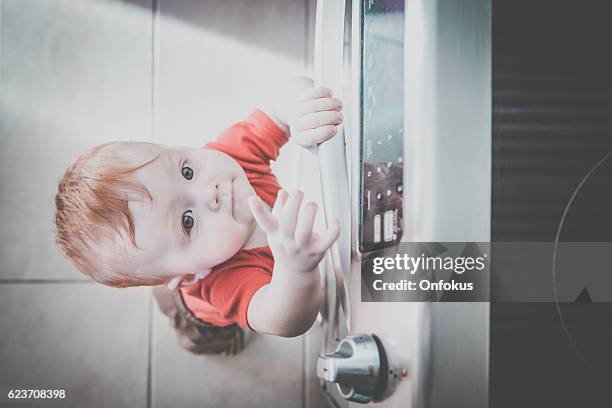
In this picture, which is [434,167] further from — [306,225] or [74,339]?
[74,339]

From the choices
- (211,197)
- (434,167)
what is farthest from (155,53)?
(434,167)

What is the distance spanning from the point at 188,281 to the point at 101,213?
148mm

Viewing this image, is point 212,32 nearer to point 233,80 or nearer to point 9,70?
point 233,80

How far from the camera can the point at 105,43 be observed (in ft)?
2.52

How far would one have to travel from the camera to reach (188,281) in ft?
2.50

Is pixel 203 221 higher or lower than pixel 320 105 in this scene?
lower

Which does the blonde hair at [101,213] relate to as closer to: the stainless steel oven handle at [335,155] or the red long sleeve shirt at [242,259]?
the red long sleeve shirt at [242,259]

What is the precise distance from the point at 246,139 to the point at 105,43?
238 millimetres

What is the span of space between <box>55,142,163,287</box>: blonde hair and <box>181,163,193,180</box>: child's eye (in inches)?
1.7

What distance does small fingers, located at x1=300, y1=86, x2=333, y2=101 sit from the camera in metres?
0.73

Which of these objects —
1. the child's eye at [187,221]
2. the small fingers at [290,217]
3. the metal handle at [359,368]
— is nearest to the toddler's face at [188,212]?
the child's eye at [187,221]

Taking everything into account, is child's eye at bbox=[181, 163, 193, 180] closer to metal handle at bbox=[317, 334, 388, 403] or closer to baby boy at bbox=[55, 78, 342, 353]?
baby boy at bbox=[55, 78, 342, 353]

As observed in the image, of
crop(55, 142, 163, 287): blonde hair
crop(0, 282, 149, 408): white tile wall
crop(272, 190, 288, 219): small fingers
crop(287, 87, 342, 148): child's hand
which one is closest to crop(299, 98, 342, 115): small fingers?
crop(287, 87, 342, 148): child's hand

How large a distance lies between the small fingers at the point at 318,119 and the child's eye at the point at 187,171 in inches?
6.3
